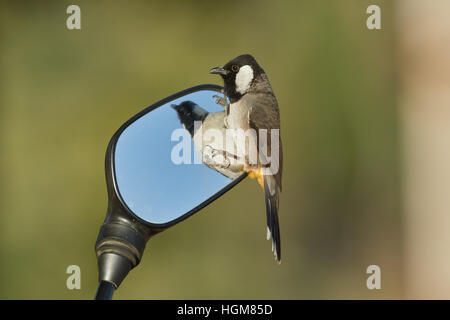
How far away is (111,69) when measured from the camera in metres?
3.96

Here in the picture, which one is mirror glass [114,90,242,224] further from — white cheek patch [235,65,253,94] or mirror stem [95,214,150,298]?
white cheek patch [235,65,253,94]

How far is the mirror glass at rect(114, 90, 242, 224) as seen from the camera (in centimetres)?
133

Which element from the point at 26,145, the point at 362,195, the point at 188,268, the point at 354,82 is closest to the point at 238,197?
the point at 188,268

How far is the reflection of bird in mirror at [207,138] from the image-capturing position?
178cm

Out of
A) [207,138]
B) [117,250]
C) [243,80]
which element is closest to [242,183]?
[243,80]

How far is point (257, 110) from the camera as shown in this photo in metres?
2.29

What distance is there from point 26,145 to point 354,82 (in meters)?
2.43

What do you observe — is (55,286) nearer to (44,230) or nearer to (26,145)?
(44,230)

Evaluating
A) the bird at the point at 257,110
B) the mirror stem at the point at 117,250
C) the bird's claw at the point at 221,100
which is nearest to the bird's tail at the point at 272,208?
the bird at the point at 257,110

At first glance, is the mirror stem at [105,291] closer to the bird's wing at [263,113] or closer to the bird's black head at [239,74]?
the bird's wing at [263,113]

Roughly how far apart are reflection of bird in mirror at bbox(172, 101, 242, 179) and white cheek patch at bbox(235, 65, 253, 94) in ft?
1.16

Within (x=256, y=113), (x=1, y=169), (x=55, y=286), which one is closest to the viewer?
(x=256, y=113)

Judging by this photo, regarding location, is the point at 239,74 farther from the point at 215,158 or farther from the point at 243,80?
Answer: the point at 215,158

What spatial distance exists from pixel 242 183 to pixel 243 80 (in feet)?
5.27
